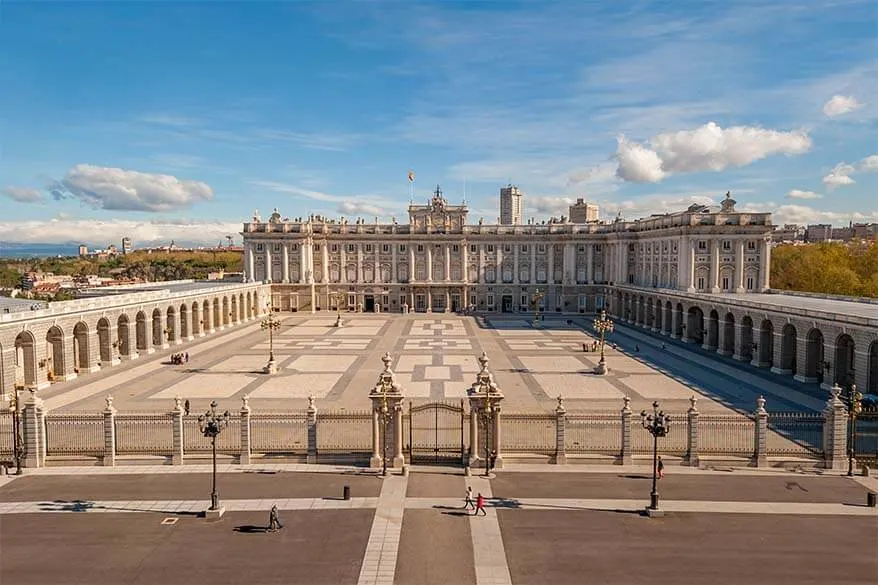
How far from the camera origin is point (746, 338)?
50.9 metres

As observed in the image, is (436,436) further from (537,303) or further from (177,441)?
(537,303)

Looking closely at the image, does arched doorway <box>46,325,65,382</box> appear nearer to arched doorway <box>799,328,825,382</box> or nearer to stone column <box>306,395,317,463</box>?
stone column <box>306,395,317,463</box>

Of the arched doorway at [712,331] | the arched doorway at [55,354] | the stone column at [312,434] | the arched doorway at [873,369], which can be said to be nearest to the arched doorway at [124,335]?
the arched doorway at [55,354]

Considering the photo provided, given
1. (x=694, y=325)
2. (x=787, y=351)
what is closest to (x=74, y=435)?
(x=787, y=351)

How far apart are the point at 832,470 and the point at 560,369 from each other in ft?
79.5

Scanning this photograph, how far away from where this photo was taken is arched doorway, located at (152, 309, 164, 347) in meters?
58.0

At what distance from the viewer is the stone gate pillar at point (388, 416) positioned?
2403 centimetres

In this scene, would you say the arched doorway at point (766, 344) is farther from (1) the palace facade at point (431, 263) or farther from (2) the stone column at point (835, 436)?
(1) the palace facade at point (431, 263)

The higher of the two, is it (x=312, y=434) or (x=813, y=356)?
(x=813, y=356)

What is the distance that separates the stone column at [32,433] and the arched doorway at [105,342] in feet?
86.6

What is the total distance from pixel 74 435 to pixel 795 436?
34606 millimetres

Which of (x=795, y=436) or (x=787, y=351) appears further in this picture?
(x=787, y=351)

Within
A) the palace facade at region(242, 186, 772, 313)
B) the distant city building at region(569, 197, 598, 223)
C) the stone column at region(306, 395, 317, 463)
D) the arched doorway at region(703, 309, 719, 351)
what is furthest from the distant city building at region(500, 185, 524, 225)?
the stone column at region(306, 395, 317, 463)

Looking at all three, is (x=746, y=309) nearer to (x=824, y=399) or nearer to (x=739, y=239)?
(x=824, y=399)
